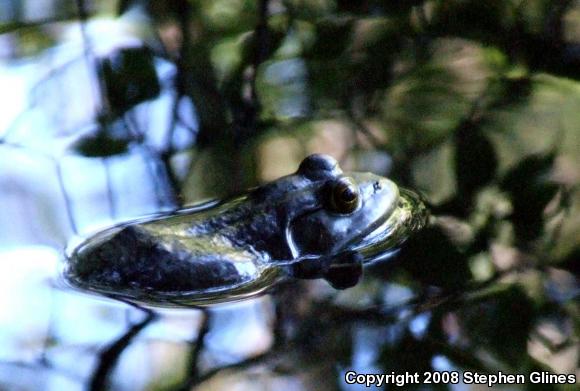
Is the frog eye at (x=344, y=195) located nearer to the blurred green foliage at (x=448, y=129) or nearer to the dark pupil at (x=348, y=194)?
the dark pupil at (x=348, y=194)

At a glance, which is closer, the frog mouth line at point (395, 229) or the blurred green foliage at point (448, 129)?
the blurred green foliage at point (448, 129)

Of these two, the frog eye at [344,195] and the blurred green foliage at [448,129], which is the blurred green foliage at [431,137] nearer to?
the blurred green foliage at [448,129]

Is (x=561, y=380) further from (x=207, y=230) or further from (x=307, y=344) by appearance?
(x=207, y=230)

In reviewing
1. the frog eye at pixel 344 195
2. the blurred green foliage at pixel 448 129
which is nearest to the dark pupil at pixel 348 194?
the frog eye at pixel 344 195

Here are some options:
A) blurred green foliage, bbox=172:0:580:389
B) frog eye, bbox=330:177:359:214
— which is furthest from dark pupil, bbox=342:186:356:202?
blurred green foliage, bbox=172:0:580:389

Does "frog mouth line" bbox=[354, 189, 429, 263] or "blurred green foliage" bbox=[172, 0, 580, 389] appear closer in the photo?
"blurred green foliage" bbox=[172, 0, 580, 389]

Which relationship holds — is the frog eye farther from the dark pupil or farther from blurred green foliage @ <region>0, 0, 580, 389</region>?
blurred green foliage @ <region>0, 0, 580, 389</region>

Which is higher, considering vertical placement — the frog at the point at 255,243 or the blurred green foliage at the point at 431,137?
the frog at the point at 255,243
